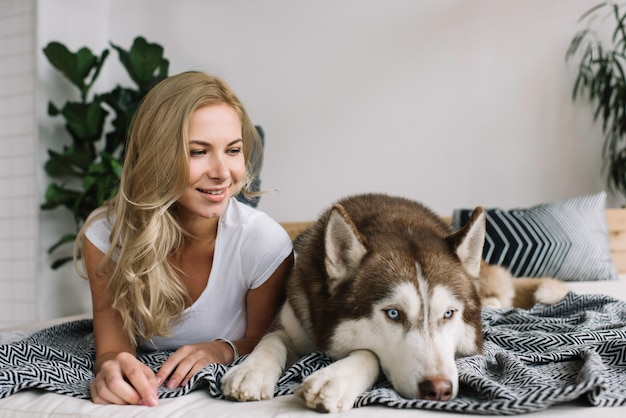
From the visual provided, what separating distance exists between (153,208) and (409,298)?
2.49ft

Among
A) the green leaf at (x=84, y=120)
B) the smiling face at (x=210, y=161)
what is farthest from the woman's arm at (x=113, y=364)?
the green leaf at (x=84, y=120)

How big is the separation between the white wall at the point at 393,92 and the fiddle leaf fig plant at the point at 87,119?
26 centimetres

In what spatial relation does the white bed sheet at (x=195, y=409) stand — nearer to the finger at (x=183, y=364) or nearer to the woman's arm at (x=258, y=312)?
the finger at (x=183, y=364)

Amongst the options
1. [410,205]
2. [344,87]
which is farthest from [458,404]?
[344,87]

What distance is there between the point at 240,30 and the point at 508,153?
231 centimetres

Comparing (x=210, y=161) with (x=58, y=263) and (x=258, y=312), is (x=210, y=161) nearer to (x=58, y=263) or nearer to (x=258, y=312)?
(x=258, y=312)

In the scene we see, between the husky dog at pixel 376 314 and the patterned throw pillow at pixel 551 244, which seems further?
the patterned throw pillow at pixel 551 244

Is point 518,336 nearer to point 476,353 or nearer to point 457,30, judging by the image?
point 476,353

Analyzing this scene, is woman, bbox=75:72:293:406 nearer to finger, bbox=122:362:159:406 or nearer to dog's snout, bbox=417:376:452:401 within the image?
finger, bbox=122:362:159:406

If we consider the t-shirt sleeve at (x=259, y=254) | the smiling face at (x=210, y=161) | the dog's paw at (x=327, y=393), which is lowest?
the dog's paw at (x=327, y=393)

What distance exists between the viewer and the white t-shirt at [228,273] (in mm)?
1650

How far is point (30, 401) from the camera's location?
119 centimetres

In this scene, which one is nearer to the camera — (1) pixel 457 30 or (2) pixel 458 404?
(2) pixel 458 404

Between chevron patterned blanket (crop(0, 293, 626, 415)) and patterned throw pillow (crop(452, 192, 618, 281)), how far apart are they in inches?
45.0
